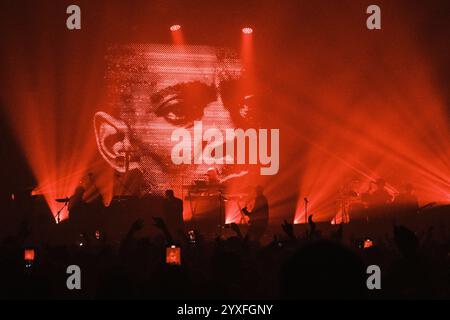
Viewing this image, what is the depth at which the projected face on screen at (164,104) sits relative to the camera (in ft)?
37.5

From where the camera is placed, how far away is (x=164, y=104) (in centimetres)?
1164

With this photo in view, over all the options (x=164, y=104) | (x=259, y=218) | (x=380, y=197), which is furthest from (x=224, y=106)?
(x=259, y=218)

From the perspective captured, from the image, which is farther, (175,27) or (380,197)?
(175,27)

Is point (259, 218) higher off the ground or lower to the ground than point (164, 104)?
lower

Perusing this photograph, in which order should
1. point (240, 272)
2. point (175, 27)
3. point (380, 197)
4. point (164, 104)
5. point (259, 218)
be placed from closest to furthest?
point (240, 272), point (259, 218), point (380, 197), point (164, 104), point (175, 27)

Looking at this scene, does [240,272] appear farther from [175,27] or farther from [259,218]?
[175,27]

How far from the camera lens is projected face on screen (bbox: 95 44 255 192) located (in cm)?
1144

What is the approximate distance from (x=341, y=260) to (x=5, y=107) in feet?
34.7

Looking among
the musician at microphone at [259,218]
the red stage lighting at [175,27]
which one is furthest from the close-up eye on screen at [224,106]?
the musician at microphone at [259,218]

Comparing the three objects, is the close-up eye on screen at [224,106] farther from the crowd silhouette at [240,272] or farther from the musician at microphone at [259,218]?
the crowd silhouette at [240,272]

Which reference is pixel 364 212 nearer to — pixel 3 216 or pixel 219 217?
pixel 219 217

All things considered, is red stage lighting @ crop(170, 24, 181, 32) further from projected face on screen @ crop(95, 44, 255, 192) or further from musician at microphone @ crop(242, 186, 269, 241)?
musician at microphone @ crop(242, 186, 269, 241)

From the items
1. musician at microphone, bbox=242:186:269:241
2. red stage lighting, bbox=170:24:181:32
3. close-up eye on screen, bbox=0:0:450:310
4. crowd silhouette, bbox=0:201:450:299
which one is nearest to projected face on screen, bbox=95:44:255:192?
close-up eye on screen, bbox=0:0:450:310
